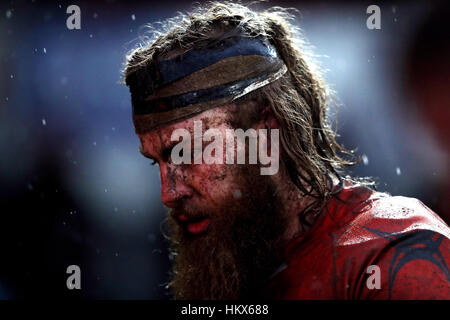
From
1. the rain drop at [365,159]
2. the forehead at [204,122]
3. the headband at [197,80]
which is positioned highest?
the headband at [197,80]

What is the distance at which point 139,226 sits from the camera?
4852 millimetres

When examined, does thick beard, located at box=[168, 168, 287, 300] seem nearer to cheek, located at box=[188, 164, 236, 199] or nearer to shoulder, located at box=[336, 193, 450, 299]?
cheek, located at box=[188, 164, 236, 199]

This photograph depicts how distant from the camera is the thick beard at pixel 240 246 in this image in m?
2.00

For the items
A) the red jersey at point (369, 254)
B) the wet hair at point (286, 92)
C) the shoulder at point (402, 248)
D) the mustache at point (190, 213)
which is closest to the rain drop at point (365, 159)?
the wet hair at point (286, 92)

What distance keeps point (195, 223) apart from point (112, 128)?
120 inches

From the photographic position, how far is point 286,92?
2.26 metres

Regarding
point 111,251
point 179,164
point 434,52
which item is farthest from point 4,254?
point 434,52

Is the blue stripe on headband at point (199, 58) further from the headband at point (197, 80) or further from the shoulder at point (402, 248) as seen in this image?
the shoulder at point (402, 248)

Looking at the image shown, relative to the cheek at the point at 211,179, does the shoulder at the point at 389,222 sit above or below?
below

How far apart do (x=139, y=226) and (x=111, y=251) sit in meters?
0.34

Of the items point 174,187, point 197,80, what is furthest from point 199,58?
point 174,187

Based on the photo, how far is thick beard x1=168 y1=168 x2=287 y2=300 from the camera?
2.00 meters

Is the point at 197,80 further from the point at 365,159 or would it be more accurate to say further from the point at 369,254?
the point at 365,159

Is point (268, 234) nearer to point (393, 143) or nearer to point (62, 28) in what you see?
point (393, 143)
